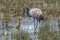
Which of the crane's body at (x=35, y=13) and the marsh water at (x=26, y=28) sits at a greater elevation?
the crane's body at (x=35, y=13)

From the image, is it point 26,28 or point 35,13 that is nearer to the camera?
point 26,28

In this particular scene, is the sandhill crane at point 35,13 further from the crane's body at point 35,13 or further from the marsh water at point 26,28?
the marsh water at point 26,28

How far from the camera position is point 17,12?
28.2ft

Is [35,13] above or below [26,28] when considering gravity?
above

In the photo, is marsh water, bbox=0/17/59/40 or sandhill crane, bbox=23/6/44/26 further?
sandhill crane, bbox=23/6/44/26

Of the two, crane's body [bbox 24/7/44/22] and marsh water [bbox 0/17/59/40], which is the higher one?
crane's body [bbox 24/7/44/22]

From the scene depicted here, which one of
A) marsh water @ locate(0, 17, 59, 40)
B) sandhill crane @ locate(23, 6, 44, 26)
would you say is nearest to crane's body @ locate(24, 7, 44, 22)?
sandhill crane @ locate(23, 6, 44, 26)

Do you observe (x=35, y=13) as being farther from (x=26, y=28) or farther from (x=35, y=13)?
(x=26, y=28)

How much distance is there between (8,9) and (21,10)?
399 millimetres

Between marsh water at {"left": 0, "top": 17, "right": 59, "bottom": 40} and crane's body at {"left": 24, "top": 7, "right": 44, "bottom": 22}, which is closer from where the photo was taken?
marsh water at {"left": 0, "top": 17, "right": 59, "bottom": 40}

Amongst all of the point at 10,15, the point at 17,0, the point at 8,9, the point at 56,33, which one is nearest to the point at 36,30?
the point at 56,33

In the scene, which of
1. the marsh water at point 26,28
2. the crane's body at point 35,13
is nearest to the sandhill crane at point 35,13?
the crane's body at point 35,13

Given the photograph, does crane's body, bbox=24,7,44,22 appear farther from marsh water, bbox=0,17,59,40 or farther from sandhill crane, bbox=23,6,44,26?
marsh water, bbox=0,17,59,40

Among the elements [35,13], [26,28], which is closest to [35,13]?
[35,13]
